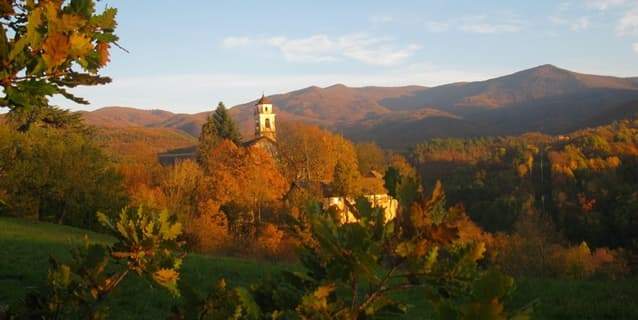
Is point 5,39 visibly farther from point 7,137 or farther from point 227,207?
point 227,207

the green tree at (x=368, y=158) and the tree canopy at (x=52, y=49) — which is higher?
the tree canopy at (x=52, y=49)

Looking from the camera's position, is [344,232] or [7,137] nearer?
[344,232]

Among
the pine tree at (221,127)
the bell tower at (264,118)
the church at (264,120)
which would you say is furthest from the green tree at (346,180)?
the bell tower at (264,118)

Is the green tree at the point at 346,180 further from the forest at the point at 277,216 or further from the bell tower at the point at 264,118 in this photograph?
the bell tower at the point at 264,118

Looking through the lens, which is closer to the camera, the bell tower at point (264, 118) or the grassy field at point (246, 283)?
the grassy field at point (246, 283)

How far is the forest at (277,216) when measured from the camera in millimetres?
1684

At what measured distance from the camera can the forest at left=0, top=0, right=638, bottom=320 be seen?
1.68m

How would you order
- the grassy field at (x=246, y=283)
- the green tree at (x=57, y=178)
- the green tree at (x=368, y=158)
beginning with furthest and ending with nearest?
the green tree at (x=368, y=158)
the green tree at (x=57, y=178)
the grassy field at (x=246, y=283)

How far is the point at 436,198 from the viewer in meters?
1.74

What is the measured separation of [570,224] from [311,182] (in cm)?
3130

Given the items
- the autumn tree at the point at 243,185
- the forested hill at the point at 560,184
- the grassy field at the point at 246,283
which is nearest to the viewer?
the grassy field at the point at 246,283

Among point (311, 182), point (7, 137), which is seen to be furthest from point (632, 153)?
point (7, 137)

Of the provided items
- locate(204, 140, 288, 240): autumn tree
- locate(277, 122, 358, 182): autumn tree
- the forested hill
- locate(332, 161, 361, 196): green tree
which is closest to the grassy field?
locate(332, 161, 361, 196): green tree

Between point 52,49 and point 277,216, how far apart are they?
116ft
